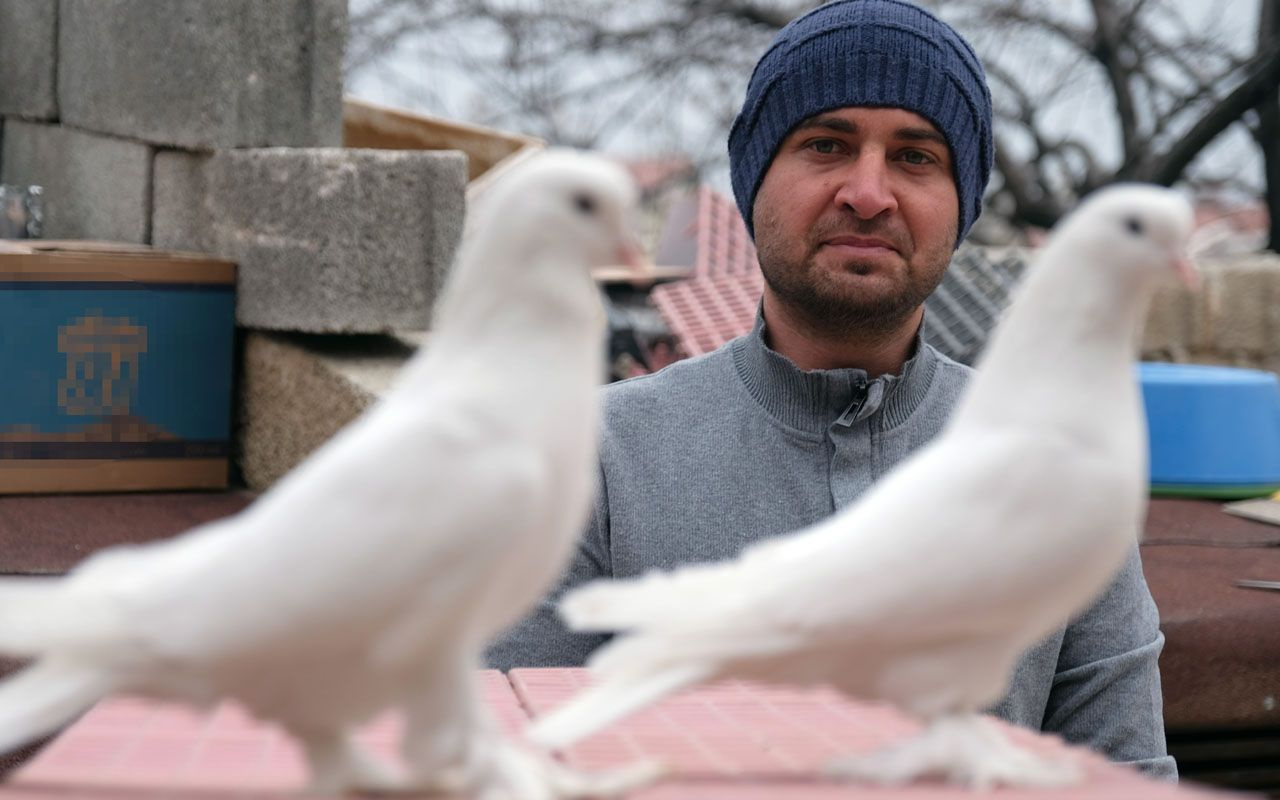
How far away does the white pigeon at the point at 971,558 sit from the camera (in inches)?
34.2

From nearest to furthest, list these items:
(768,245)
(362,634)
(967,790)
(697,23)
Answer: (362,634), (967,790), (768,245), (697,23)

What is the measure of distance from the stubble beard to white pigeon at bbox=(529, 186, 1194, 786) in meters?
0.88

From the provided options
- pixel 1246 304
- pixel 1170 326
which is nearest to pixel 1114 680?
pixel 1170 326

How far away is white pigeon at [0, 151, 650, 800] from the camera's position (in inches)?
31.1

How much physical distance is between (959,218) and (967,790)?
1181mm

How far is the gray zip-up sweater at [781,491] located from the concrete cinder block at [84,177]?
1924mm

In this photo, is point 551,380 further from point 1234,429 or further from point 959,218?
point 1234,429

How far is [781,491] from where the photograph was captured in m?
1.89

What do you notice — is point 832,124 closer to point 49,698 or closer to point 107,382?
point 49,698

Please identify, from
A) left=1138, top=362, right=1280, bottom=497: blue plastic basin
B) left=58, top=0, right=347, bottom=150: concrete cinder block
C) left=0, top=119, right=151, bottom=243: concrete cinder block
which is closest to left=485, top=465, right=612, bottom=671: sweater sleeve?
left=1138, top=362, right=1280, bottom=497: blue plastic basin

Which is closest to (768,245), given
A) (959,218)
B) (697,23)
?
(959,218)

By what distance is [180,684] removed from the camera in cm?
81

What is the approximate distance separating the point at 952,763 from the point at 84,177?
3.41 metres

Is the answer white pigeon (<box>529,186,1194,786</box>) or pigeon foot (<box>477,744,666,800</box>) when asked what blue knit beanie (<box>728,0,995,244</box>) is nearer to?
white pigeon (<box>529,186,1194,786</box>)
